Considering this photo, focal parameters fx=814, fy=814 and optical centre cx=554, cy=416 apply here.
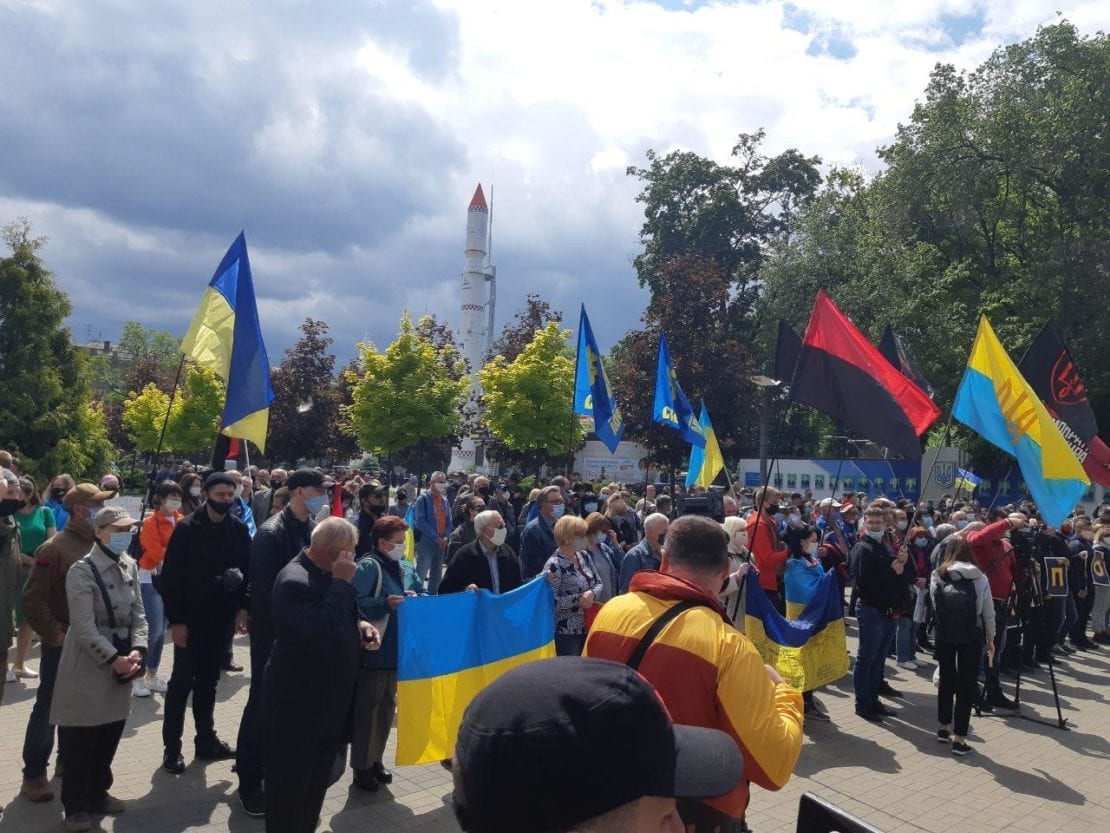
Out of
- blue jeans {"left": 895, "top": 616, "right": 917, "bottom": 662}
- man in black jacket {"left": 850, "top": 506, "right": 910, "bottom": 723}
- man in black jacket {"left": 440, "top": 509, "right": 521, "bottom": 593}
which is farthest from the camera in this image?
blue jeans {"left": 895, "top": 616, "right": 917, "bottom": 662}

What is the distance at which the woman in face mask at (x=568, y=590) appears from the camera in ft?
21.3

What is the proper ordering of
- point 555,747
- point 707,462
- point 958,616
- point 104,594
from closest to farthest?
1. point 555,747
2. point 104,594
3. point 958,616
4. point 707,462

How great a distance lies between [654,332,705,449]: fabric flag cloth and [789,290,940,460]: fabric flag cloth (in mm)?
7046

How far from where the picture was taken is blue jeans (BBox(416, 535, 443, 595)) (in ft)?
43.0

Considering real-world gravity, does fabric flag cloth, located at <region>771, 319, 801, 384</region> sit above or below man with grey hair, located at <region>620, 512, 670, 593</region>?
above

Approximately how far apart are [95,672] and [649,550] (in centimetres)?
451

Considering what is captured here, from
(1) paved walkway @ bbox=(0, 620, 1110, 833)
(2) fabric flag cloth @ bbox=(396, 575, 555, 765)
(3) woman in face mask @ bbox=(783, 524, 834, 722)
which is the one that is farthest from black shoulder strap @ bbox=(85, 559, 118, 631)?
(3) woman in face mask @ bbox=(783, 524, 834, 722)

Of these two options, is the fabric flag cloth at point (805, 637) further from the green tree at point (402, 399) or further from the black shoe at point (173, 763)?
the green tree at point (402, 399)

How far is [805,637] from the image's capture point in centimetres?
681

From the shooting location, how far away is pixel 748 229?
55688 mm

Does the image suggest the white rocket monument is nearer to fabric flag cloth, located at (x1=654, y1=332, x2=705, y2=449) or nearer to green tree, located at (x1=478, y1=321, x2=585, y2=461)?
green tree, located at (x1=478, y1=321, x2=585, y2=461)

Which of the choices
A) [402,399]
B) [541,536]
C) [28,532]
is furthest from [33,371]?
[541,536]

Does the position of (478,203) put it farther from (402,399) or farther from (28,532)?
(28,532)

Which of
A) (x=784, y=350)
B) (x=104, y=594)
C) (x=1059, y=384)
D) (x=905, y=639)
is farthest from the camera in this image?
(x=905, y=639)
